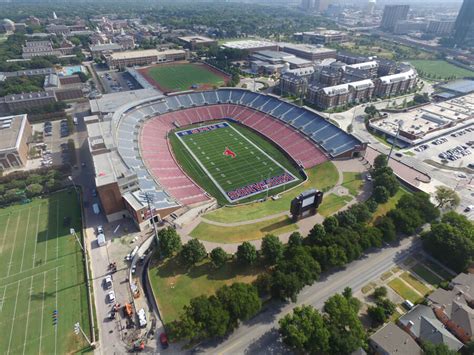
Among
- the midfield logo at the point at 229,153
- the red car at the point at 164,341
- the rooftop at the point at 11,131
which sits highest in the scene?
the rooftop at the point at 11,131

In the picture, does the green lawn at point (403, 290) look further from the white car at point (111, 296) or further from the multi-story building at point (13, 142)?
the multi-story building at point (13, 142)

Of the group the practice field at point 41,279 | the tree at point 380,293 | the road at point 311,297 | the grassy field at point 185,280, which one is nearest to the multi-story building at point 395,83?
the road at point 311,297

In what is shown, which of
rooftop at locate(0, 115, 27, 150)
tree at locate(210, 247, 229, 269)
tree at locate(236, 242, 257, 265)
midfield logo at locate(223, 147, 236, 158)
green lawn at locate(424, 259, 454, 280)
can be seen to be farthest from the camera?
midfield logo at locate(223, 147, 236, 158)

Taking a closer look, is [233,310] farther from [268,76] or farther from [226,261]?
[268,76]

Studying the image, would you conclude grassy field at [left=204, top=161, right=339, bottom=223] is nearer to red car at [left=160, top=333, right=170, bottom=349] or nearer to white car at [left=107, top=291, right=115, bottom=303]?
white car at [left=107, top=291, right=115, bottom=303]

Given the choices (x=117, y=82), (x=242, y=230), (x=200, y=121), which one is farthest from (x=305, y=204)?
(x=117, y=82)

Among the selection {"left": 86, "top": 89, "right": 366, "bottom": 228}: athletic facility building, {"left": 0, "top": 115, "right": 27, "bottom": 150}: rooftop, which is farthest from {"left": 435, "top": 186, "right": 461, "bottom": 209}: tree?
{"left": 0, "top": 115, "right": 27, "bottom": 150}: rooftop

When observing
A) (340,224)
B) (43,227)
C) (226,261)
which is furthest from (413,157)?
(43,227)
